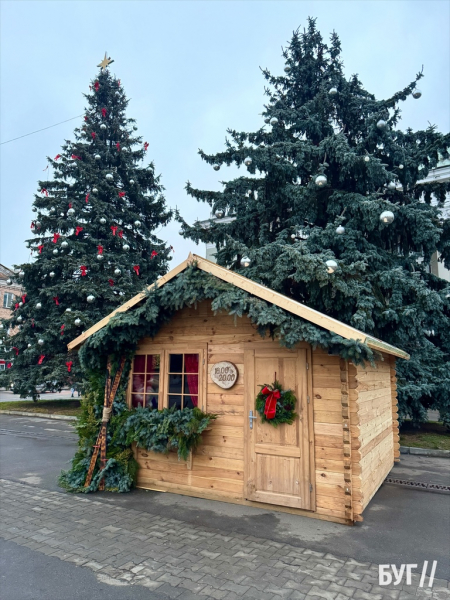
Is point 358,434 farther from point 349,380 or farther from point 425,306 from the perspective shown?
point 425,306

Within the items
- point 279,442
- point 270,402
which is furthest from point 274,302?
point 279,442

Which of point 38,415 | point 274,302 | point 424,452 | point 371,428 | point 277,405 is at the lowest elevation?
point 38,415

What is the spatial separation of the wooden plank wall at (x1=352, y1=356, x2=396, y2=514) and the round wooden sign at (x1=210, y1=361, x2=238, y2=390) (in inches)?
69.5

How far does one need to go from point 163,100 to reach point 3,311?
29465mm

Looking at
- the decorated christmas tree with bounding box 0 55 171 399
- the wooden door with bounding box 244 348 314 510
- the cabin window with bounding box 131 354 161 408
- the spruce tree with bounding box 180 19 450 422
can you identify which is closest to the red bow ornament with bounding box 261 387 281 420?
the wooden door with bounding box 244 348 314 510

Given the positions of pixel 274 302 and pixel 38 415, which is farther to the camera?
pixel 38 415

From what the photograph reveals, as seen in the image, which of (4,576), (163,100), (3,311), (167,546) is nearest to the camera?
(4,576)

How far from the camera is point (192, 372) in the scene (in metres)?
6.26

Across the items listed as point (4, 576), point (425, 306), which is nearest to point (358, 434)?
point (4, 576)

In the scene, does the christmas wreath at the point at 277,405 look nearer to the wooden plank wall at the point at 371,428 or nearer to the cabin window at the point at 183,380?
the wooden plank wall at the point at 371,428

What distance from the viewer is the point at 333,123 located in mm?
12539

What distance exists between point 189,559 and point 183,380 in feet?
9.01

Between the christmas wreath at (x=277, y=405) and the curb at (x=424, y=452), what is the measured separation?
228 inches

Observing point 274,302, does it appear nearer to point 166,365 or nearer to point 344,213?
point 166,365
